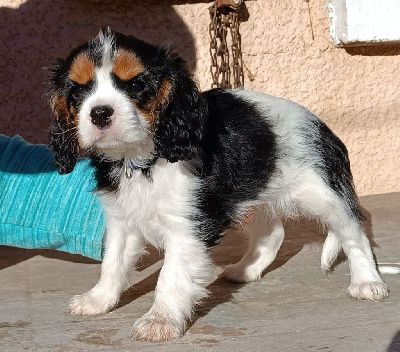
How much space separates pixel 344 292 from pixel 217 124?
1.18 m

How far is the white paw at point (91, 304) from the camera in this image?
413cm

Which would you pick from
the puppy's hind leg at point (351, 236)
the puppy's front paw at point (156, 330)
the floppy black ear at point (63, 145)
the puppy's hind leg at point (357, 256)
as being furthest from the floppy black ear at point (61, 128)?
the puppy's hind leg at point (357, 256)

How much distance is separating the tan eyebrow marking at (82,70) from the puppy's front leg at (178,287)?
2.85ft

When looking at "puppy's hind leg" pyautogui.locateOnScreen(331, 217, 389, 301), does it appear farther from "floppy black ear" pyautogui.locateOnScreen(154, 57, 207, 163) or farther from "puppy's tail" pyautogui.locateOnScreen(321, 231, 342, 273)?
"floppy black ear" pyautogui.locateOnScreen(154, 57, 207, 163)

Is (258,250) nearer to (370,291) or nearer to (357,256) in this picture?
(357,256)

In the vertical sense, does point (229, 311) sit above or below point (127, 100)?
below

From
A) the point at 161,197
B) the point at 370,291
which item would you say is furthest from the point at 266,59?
the point at 161,197

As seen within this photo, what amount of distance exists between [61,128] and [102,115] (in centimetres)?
52

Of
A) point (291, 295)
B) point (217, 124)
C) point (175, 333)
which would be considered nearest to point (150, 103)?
point (217, 124)

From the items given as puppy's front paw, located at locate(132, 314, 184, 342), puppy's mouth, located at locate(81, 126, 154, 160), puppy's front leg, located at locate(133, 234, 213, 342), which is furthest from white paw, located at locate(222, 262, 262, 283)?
puppy's mouth, located at locate(81, 126, 154, 160)

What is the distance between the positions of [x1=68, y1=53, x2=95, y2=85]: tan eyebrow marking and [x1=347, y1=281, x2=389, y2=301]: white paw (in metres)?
1.81

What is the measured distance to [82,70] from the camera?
11.9 feet

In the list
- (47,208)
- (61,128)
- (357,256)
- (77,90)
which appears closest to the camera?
(77,90)

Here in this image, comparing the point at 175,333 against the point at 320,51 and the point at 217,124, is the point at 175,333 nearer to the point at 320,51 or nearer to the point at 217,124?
the point at 217,124
